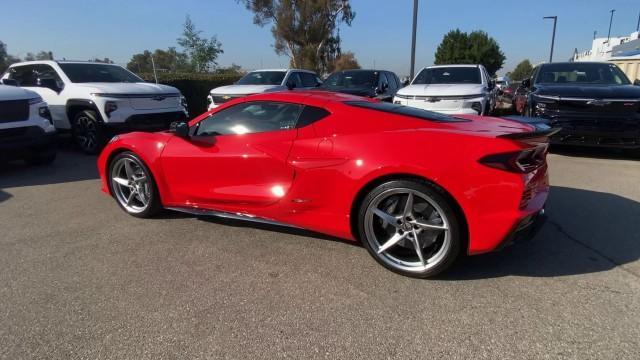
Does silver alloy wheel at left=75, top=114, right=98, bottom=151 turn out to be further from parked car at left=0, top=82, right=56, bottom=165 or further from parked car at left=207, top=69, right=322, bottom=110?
parked car at left=207, top=69, right=322, bottom=110

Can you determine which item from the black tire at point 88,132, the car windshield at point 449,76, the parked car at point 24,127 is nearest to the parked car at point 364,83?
the car windshield at point 449,76

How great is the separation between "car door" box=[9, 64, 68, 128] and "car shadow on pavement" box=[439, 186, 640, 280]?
7836 mm

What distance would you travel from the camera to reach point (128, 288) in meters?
2.88

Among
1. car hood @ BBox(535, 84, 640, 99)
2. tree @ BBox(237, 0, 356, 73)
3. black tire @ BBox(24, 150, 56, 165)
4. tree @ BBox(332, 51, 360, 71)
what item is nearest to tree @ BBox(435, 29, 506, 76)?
tree @ BBox(332, 51, 360, 71)

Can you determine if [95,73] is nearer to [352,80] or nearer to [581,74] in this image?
[352,80]

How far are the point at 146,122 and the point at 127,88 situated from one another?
0.70m

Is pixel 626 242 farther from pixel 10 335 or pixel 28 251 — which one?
pixel 28 251

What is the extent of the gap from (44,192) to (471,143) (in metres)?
5.29

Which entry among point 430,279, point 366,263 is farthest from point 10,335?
point 430,279

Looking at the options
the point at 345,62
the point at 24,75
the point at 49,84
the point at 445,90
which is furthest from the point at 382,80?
the point at 345,62

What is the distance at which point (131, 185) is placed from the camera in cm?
430

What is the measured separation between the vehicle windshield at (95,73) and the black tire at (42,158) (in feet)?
5.56

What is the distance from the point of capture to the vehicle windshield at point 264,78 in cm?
1097

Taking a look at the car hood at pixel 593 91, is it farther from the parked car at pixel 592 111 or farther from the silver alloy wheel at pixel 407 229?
the silver alloy wheel at pixel 407 229
